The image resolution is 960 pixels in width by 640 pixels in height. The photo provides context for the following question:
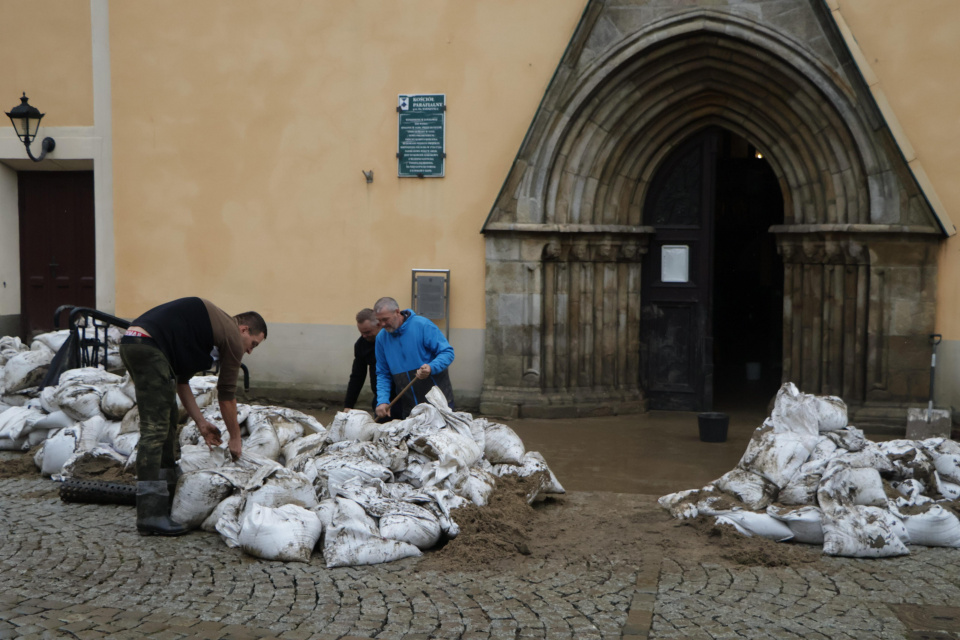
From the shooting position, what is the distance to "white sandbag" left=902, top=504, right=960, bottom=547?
18.4 ft

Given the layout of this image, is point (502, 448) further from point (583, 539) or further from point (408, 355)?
point (583, 539)

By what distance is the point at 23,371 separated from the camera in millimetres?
9117

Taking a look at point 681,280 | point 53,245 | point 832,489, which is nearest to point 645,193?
point 681,280

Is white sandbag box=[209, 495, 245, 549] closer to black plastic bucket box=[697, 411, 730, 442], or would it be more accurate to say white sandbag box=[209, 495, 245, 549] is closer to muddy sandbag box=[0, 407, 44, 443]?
muddy sandbag box=[0, 407, 44, 443]

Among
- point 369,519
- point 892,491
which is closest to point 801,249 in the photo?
point 892,491

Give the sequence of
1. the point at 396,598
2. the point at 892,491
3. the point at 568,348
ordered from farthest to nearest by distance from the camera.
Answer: the point at 568,348
the point at 892,491
the point at 396,598

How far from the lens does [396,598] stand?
4875 mm

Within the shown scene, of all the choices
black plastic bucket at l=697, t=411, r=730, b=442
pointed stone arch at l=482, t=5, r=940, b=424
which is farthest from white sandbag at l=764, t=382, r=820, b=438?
pointed stone arch at l=482, t=5, r=940, b=424

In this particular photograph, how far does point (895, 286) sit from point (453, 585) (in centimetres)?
588

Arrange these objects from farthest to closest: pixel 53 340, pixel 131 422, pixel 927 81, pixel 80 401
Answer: pixel 53 340 → pixel 927 81 → pixel 80 401 → pixel 131 422

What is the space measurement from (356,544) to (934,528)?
314 cm

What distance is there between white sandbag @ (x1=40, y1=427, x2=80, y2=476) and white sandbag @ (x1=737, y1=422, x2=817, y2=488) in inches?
184

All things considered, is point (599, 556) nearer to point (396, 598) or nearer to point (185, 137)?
point (396, 598)

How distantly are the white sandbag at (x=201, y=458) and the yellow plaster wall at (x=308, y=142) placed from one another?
4.29 m
